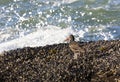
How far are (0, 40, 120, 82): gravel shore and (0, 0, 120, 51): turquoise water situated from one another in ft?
20.5

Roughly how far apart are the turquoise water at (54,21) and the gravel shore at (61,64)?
624 cm

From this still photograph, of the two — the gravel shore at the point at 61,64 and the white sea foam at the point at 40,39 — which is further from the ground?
the gravel shore at the point at 61,64

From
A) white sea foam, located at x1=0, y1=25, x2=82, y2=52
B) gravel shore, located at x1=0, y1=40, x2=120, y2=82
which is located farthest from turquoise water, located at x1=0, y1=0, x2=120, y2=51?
gravel shore, located at x1=0, y1=40, x2=120, y2=82

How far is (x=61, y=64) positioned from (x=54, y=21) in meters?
11.2

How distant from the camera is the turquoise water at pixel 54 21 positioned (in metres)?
20.1

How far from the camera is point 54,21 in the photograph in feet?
74.5

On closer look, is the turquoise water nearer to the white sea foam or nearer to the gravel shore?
the white sea foam

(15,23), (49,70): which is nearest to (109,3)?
(15,23)

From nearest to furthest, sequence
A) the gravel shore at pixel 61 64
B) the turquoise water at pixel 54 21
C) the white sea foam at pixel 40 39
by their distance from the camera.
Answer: the gravel shore at pixel 61 64, the white sea foam at pixel 40 39, the turquoise water at pixel 54 21

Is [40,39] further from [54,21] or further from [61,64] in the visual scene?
[61,64]

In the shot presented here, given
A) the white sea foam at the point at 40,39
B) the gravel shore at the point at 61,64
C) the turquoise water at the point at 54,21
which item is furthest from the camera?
the turquoise water at the point at 54,21

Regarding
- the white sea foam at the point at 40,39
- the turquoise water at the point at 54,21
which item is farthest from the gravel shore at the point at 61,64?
the turquoise water at the point at 54,21

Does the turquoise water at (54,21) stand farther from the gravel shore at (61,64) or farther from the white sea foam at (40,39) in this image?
the gravel shore at (61,64)

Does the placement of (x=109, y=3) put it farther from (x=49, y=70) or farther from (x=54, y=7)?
(x=49, y=70)
